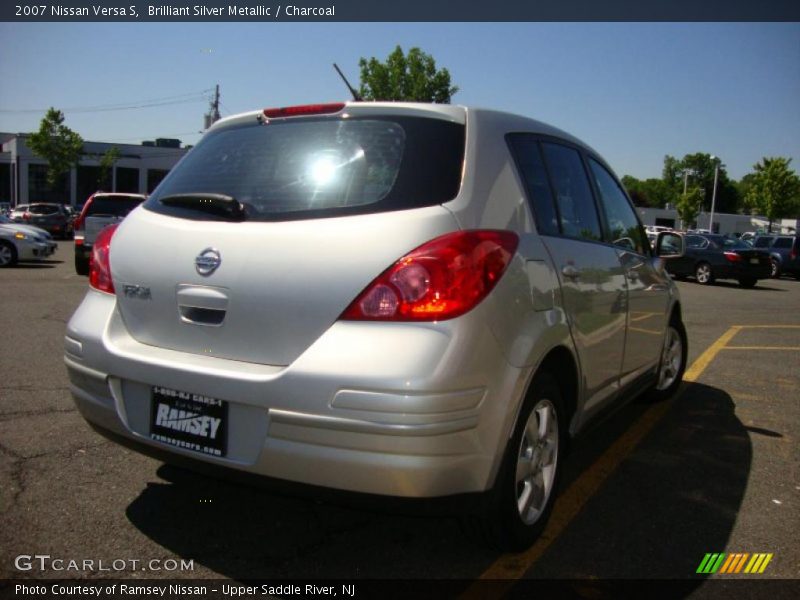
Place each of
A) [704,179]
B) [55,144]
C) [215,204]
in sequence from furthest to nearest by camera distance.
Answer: [704,179] → [55,144] → [215,204]

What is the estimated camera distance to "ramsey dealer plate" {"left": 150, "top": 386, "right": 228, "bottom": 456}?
7.80ft

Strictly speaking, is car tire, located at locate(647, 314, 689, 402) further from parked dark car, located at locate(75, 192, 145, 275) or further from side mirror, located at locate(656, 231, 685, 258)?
parked dark car, located at locate(75, 192, 145, 275)

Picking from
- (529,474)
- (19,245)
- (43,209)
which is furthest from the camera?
(43,209)

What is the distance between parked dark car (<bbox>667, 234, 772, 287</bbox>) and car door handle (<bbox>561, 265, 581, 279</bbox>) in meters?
17.6

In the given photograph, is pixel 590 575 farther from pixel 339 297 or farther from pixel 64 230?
pixel 64 230

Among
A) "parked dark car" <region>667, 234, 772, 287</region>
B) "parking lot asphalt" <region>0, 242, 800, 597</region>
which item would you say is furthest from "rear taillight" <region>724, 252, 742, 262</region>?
"parking lot asphalt" <region>0, 242, 800, 597</region>

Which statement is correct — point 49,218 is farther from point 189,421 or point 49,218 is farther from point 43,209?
point 189,421

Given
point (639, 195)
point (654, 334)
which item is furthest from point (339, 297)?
point (639, 195)

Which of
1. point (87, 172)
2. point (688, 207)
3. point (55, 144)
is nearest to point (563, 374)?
point (55, 144)

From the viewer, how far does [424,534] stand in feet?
9.61

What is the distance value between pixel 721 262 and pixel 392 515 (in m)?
20.1

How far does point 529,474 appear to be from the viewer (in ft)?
9.18

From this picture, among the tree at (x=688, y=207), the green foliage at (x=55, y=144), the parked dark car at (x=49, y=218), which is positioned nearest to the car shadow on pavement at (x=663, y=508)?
the parked dark car at (x=49, y=218)

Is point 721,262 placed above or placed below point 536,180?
below
